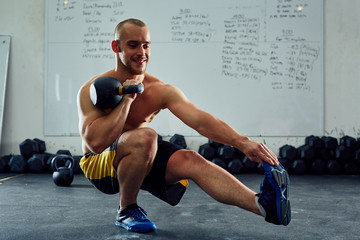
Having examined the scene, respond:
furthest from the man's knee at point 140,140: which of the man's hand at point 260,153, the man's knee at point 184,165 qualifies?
the man's hand at point 260,153

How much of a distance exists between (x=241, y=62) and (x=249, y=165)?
1.13 metres

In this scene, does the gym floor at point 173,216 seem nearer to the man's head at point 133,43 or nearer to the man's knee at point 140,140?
the man's knee at point 140,140

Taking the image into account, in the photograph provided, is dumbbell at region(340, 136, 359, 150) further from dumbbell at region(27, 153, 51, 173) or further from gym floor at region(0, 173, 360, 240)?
dumbbell at region(27, 153, 51, 173)

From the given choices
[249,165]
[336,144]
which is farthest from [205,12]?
[336,144]

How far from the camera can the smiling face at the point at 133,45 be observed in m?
1.59

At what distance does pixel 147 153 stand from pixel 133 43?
19.2 inches

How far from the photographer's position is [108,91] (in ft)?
4.83

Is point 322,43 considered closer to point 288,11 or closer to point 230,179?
point 288,11

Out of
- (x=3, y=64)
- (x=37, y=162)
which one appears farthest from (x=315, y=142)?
(x=3, y=64)

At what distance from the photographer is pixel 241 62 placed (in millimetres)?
3998

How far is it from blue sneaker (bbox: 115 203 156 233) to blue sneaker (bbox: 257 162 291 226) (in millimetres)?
574

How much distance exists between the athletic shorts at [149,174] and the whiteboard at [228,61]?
2.30m

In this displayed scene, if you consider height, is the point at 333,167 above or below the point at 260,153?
below

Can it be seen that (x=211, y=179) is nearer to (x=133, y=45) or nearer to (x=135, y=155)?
(x=135, y=155)
